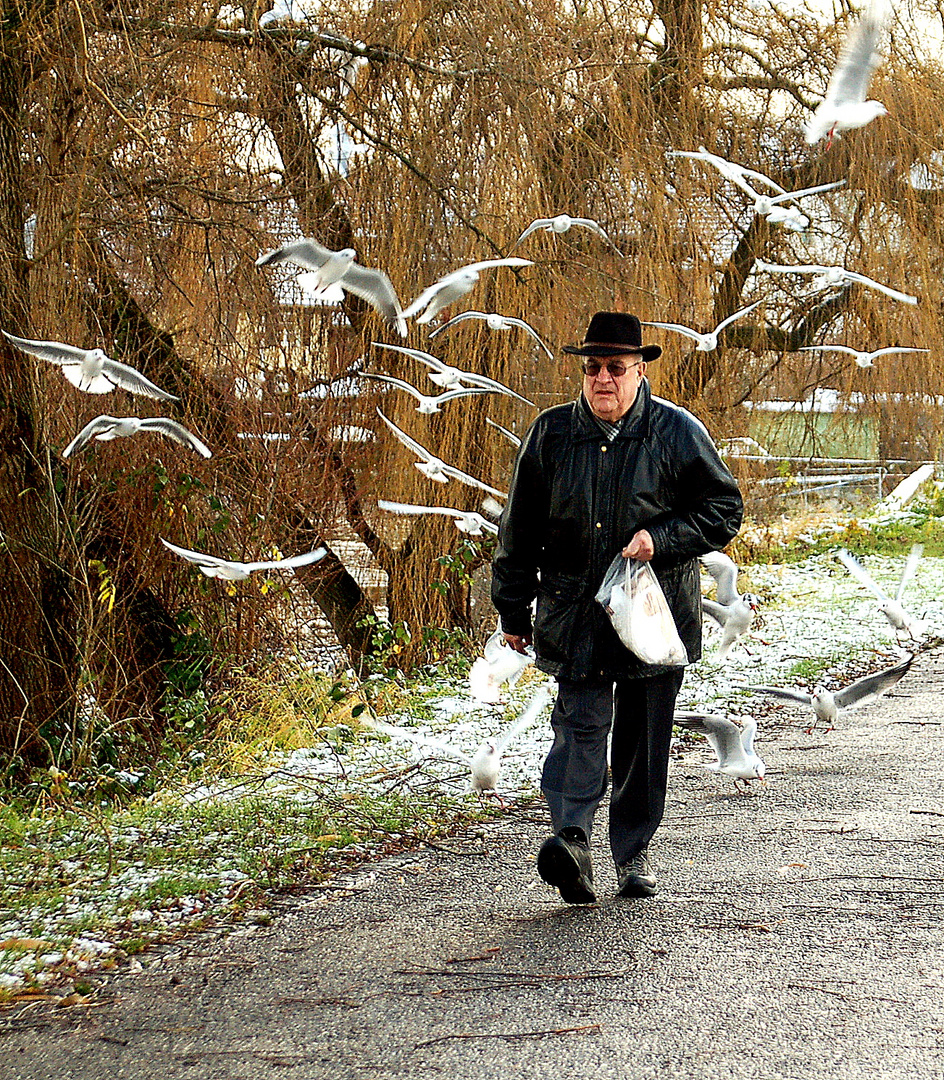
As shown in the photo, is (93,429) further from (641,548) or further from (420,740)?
(641,548)

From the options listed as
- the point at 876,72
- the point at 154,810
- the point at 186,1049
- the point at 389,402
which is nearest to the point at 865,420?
the point at 876,72

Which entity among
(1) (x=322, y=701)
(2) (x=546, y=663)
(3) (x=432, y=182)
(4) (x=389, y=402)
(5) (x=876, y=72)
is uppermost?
(5) (x=876, y=72)

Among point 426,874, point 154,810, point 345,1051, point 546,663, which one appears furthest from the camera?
point 154,810

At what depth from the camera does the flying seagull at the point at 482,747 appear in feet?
17.4

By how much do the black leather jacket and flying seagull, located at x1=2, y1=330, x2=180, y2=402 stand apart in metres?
1.89

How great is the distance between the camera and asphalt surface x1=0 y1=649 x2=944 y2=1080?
3.26 m

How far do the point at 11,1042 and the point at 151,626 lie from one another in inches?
197

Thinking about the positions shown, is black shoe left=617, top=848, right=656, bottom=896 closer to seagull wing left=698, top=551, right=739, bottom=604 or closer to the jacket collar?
the jacket collar

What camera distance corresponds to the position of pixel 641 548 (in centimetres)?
432

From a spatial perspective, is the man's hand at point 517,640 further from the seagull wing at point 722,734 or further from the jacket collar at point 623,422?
the seagull wing at point 722,734

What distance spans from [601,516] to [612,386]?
1.42ft

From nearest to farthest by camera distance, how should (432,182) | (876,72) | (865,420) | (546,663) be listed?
(546,663) → (432,182) → (876,72) → (865,420)

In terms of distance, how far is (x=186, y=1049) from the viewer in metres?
3.33

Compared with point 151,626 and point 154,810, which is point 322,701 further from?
point 154,810
